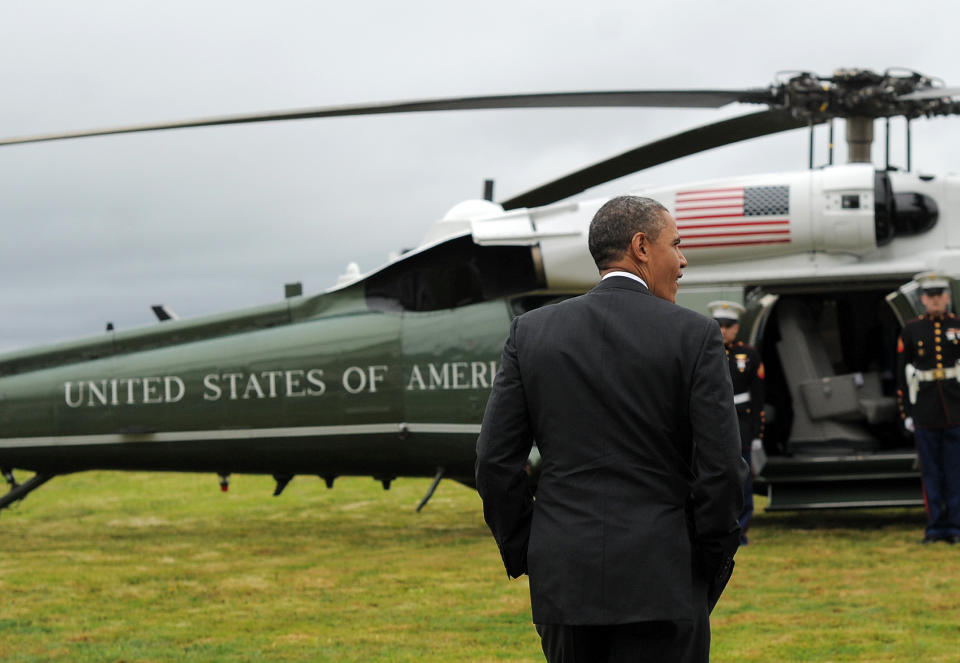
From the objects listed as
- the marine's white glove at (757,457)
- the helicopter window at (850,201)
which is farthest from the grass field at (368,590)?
the helicopter window at (850,201)

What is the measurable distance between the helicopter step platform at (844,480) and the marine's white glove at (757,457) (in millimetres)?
217

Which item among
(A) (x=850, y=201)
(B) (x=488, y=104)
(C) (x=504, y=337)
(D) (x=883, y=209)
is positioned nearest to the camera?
(B) (x=488, y=104)

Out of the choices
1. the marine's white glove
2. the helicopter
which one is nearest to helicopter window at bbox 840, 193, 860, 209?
the helicopter

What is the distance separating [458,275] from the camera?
8.88 metres

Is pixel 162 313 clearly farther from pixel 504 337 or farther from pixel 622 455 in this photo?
pixel 622 455

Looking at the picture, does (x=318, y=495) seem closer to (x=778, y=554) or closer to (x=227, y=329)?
(x=227, y=329)

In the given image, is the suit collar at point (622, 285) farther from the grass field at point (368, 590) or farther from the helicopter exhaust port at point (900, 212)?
the helicopter exhaust port at point (900, 212)

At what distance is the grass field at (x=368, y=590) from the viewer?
5.18 m

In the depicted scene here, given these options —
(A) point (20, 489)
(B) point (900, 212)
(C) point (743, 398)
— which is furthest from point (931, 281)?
(A) point (20, 489)

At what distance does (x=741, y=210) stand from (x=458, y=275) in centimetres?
208

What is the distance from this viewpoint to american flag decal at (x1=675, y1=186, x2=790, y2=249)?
8188 mm

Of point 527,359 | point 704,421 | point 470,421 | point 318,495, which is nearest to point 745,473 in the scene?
point 704,421

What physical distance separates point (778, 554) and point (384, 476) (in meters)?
3.07

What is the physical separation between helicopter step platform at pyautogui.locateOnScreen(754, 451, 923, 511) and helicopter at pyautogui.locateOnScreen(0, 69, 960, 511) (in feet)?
0.05
